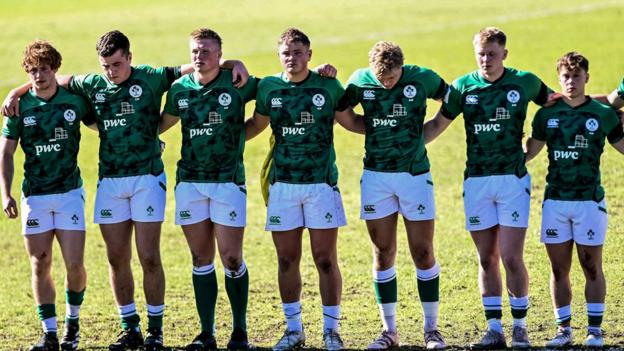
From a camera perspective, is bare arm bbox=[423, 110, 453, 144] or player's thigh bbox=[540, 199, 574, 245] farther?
bare arm bbox=[423, 110, 453, 144]

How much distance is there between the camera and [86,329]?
13.8 metres

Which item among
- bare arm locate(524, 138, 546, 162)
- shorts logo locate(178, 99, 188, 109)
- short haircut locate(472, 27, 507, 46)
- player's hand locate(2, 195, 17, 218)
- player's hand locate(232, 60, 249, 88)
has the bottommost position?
player's hand locate(2, 195, 17, 218)

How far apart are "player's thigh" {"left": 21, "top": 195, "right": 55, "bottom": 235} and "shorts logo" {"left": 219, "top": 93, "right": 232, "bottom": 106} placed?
6.04 ft

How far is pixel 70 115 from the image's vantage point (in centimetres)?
1148

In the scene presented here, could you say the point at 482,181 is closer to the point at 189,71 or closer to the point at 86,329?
the point at 189,71

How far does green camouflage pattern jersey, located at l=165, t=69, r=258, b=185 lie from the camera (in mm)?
11305

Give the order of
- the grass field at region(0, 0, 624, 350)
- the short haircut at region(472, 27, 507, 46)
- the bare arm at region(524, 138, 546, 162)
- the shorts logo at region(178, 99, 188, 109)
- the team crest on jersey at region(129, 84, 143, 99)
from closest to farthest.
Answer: the short haircut at region(472, 27, 507, 46), the shorts logo at region(178, 99, 188, 109), the team crest on jersey at region(129, 84, 143, 99), the bare arm at region(524, 138, 546, 162), the grass field at region(0, 0, 624, 350)

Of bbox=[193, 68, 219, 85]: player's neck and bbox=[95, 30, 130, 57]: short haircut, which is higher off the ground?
bbox=[95, 30, 130, 57]: short haircut

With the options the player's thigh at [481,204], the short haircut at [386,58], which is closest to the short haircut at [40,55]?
the short haircut at [386,58]

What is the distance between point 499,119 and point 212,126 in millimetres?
2651

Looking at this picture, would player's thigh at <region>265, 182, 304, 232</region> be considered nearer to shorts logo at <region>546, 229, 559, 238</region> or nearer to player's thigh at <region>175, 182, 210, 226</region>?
player's thigh at <region>175, 182, 210, 226</region>

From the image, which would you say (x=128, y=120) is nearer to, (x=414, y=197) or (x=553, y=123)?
(x=414, y=197)

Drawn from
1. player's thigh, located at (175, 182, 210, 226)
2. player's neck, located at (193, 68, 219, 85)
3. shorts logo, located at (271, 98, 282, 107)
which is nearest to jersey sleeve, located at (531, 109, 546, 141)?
shorts logo, located at (271, 98, 282, 107)

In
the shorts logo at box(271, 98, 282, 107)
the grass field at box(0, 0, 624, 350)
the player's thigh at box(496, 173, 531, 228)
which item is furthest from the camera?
the grass field at box(0, 0, 624, 350)
